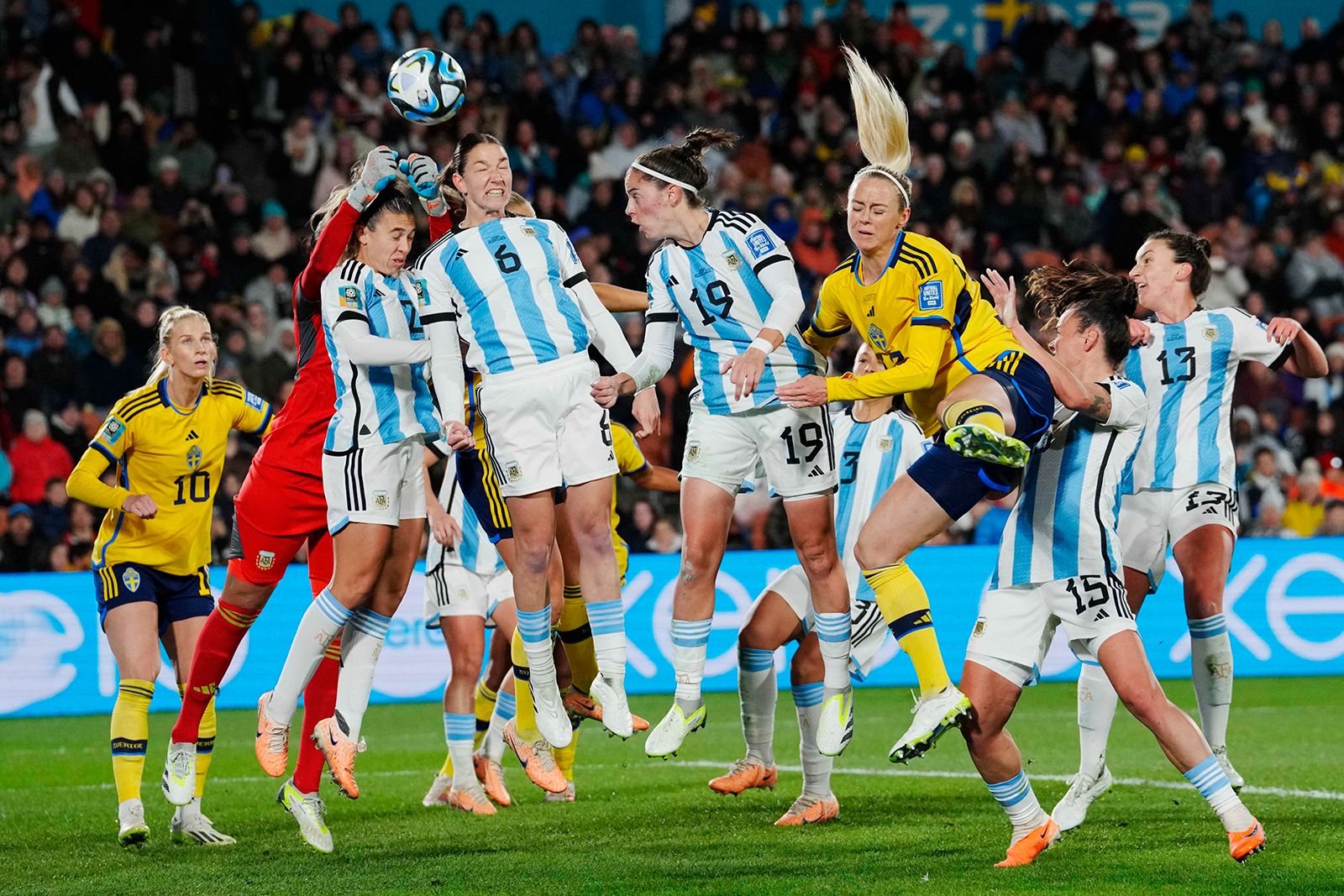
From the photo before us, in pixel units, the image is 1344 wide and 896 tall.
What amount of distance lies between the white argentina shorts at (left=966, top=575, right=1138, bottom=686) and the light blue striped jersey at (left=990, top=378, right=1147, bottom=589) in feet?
0.16

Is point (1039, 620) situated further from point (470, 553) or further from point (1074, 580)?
point (470, 553)

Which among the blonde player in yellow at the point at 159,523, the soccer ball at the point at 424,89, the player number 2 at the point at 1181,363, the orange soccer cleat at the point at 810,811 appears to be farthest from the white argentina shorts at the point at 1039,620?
the blonde player in yellow at the point at 159,523

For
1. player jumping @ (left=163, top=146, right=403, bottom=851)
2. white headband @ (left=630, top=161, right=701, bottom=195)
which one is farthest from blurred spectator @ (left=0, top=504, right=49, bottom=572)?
white headband @ (left=630, top=161, right=701, bottom=195)

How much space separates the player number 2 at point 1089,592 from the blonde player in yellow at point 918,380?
452 millimetres

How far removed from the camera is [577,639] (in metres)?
8.00

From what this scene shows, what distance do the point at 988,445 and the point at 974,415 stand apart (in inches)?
6.5

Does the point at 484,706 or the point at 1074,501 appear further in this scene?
the point at 484,706

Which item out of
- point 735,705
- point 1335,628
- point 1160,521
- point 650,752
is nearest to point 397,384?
point 650,752

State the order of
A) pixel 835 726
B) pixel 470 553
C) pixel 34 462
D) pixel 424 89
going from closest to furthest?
pixel 835 726
pixel 424 89
pixel 470 553
pixel 34 462

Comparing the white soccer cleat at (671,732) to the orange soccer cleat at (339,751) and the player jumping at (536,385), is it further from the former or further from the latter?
the orange soccer cleat at (339,751)

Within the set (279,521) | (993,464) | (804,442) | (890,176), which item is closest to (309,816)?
(279,521)

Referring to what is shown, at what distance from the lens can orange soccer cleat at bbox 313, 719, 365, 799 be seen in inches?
266

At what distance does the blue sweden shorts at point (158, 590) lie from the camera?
7.62 m

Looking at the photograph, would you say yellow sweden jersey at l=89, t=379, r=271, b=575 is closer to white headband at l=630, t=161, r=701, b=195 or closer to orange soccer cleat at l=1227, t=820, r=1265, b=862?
white headband at l=630, t=161, r=701, b=195
